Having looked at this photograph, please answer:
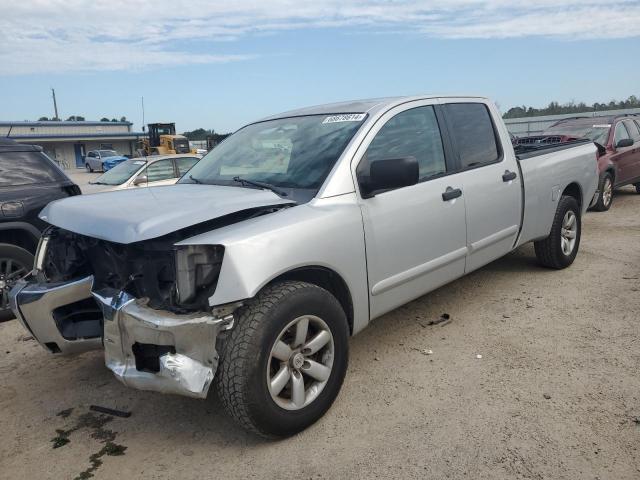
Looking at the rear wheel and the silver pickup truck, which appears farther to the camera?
the rear wheel

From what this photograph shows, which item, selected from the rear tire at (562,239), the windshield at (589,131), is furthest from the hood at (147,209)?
the windshield at (589,131)

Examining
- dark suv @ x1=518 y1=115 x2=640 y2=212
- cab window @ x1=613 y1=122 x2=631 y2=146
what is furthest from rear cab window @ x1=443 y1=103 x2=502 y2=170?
cab window @ x1=613 y1=122 x2=631 y2=146

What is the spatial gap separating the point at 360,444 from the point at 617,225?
7.13 meters

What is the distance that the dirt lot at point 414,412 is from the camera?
2.66m

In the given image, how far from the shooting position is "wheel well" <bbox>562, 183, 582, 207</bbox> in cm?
567

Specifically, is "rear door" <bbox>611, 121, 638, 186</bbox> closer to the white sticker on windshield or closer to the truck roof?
the truck roof

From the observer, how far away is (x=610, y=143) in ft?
32.6

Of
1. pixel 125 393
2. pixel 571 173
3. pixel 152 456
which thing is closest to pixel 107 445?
pixel 152 456

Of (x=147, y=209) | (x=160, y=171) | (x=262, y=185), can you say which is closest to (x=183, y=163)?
(x=160, y=171)

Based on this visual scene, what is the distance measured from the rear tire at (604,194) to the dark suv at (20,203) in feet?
28.8

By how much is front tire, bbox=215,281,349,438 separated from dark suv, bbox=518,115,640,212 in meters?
7.47

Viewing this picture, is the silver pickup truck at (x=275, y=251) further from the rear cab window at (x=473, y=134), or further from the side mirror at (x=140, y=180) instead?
the side mirror at (x=140, y=180)

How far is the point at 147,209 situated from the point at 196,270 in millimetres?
566

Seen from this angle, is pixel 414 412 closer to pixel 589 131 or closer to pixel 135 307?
pixel 135 307
